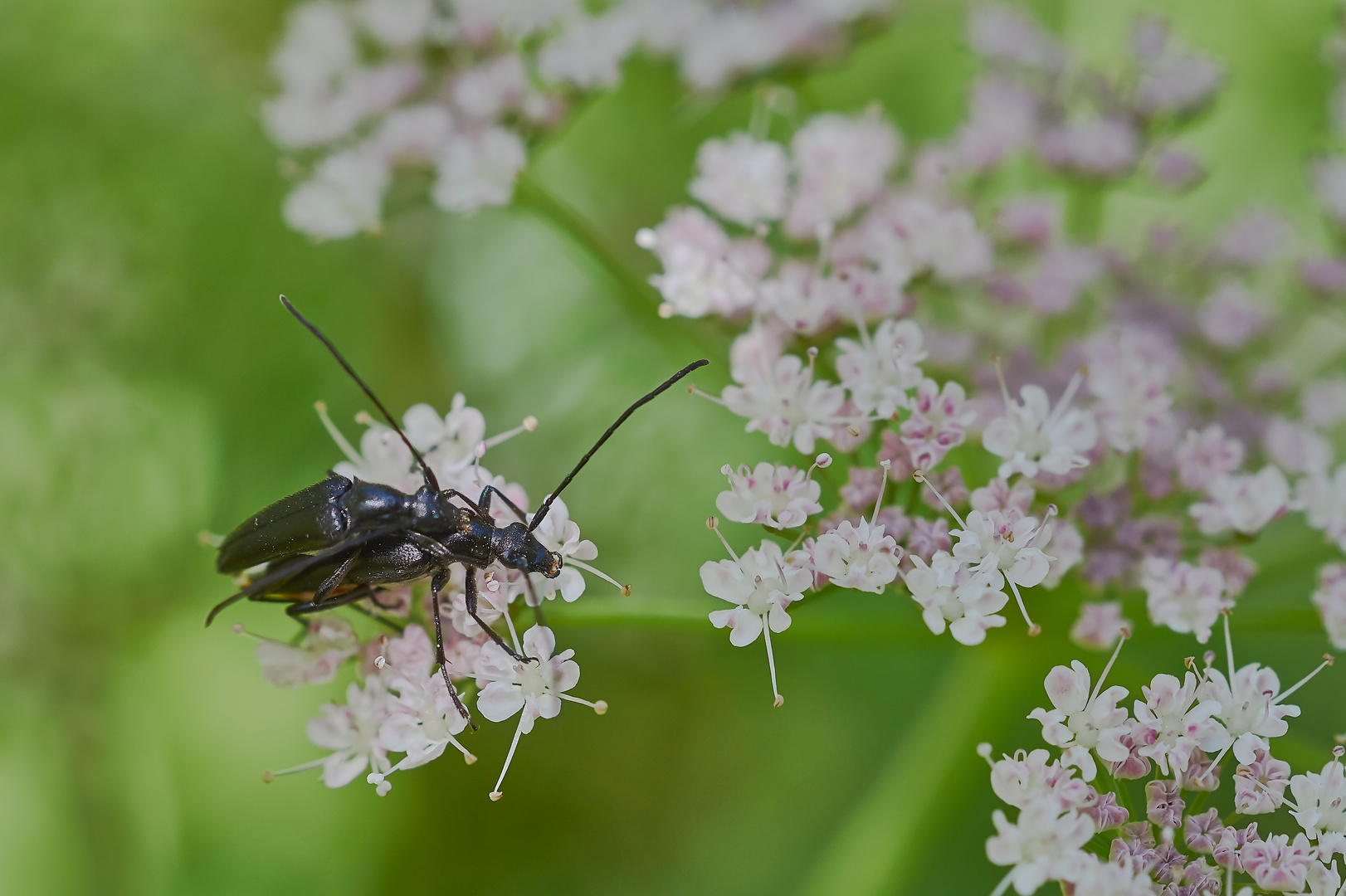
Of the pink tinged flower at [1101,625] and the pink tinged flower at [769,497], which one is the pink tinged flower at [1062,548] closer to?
the pink tinged flower at [1101,625]

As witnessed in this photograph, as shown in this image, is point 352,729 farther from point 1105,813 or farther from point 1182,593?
point 1182,593

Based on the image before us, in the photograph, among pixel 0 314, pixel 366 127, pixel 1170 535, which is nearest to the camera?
pixel 1170 535

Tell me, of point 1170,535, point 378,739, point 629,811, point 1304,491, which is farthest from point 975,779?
point 378,739

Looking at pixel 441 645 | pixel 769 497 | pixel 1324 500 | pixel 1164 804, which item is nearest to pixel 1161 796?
pixel 1164 804

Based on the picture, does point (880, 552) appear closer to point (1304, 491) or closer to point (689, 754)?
point (1304, 491)

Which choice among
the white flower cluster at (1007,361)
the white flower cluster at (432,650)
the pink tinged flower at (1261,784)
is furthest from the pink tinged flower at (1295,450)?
the white flower cluster at (432,650)

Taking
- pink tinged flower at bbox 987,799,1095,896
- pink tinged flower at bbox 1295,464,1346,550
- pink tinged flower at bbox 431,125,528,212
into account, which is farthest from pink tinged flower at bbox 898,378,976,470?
pink tinged flower at bbox 431,125,528,212

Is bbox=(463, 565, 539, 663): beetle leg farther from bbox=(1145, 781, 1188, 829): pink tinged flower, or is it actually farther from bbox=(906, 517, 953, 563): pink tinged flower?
bbox=(1145, 781, 1188, 829): pink tinged flower
